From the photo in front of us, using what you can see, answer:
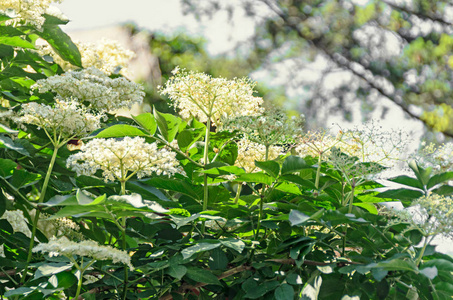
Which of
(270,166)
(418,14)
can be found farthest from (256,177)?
(418,14)

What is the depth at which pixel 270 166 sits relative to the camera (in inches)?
27.4

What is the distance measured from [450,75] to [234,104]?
3.40 m

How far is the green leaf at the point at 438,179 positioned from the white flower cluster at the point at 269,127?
23cm

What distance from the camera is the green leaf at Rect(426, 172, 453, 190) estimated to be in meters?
0.70

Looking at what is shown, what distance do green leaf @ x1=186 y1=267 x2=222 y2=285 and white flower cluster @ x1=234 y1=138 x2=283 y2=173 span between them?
0.27 metres

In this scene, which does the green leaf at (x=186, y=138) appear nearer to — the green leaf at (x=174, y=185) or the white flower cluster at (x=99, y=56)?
the green leaf at (x=174, y=185)

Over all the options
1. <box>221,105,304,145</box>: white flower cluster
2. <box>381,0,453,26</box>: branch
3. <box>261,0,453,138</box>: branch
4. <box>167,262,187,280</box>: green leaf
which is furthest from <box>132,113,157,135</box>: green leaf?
<box>381,0,453,26</box>: branch

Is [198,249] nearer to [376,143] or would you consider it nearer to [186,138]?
[186,138]

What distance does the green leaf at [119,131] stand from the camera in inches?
30.7

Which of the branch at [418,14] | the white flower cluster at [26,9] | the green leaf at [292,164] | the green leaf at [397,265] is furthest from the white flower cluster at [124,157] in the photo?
the branch at [418,14]

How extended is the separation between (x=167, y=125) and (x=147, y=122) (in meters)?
0.04

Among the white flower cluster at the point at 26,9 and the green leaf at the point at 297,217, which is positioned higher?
the white flower cluster at the point at 26,9

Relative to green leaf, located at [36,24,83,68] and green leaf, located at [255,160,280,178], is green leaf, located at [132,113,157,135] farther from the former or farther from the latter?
green leaf, located at [36,24,83,68]

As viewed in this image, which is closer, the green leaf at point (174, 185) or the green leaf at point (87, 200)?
the green leaf at point (87, 200)
